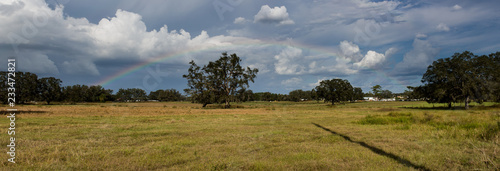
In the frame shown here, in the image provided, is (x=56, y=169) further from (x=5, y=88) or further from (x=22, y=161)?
(x=5, y=88)

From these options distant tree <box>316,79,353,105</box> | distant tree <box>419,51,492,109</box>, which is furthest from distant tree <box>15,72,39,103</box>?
distant tree <box>419,51,492,109</box>

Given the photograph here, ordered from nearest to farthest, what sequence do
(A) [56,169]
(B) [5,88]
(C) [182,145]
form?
(A) [56,169] → (C) [182,145] → (B) [5,88]

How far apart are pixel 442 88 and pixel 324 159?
A: 59088mm

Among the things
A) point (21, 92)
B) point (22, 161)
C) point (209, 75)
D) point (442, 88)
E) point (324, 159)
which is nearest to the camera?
point (22, 161)

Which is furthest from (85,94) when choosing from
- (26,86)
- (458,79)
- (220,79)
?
(458,79)

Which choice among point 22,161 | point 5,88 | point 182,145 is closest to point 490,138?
point 182,145

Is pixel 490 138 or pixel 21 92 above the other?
pixel 21 92

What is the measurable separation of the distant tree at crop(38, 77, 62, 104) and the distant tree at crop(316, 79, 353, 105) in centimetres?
10049

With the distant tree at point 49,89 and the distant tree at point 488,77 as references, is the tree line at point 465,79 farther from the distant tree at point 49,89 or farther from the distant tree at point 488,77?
the distant tree at point 49,89

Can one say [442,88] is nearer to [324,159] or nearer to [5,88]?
[324,159]

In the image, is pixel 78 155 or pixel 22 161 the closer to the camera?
pixel 22 161

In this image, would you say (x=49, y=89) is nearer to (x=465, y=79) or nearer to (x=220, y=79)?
(x=220, y=79)

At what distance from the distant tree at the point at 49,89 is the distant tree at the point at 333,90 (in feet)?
330

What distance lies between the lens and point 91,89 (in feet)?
470
